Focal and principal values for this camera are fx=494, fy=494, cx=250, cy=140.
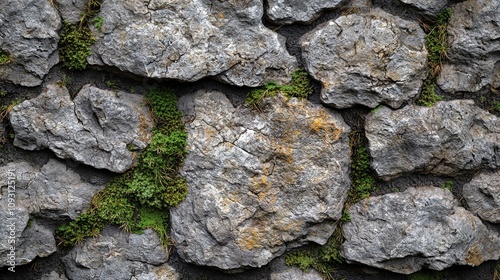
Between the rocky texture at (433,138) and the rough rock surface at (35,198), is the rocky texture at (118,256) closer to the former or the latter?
the rough rock surface at (35,198)

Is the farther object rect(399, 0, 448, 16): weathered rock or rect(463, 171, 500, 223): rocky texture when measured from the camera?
rect(463, 171, 500, 223): rocky texture

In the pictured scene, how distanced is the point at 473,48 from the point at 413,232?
1040mm

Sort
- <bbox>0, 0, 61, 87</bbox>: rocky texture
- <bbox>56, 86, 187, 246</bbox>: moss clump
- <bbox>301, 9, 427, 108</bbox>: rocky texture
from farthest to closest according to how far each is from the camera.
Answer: <bbox>56, 86, 187, 246</bbox>: moss clump, <bbox>301, 9, 427, 108</bbox>: rocky texture, <bbox>0, 0, 61, 87</bbox>: rocky texture

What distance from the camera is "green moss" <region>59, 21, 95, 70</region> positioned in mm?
2592

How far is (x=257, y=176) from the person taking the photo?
2.66 meters

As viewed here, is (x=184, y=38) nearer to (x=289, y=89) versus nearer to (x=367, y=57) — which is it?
(x=289, y=89)

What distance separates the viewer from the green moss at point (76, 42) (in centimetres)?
259

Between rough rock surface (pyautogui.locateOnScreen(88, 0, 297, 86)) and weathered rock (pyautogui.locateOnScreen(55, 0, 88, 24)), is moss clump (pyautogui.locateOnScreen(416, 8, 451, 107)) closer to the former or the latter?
rough rock surface (pyautogui.locateOnScreen(88, 0, 297, 86))

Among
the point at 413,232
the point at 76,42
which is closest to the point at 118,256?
the point at 76,42

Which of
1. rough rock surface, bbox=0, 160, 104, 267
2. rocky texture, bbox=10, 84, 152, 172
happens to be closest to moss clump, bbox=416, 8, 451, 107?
rocky texture, bbox=10, 84, 152, 172

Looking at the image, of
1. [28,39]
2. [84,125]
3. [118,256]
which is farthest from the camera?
[118,256]

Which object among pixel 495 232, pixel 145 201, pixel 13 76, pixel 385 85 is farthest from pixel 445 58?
pixel 13 76

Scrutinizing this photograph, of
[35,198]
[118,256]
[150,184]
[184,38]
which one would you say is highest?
[184,38]

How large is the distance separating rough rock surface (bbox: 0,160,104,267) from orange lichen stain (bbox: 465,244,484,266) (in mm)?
2137
